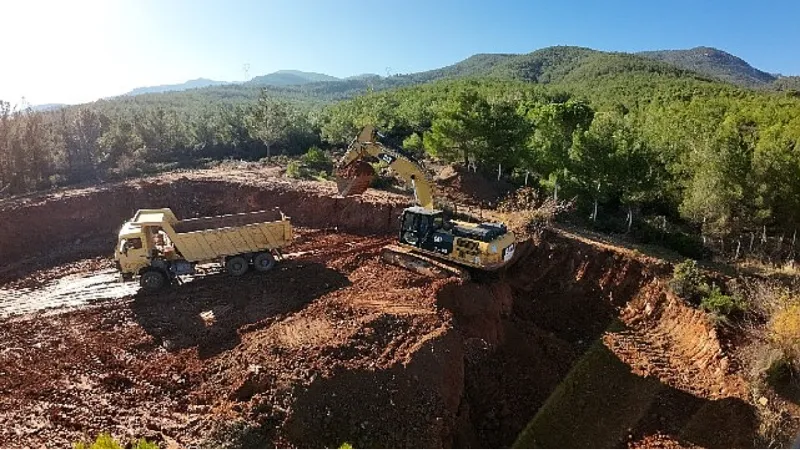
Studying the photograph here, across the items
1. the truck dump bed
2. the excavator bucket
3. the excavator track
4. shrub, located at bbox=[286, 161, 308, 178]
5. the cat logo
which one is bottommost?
the excavator track

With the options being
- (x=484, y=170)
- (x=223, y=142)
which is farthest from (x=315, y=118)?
(x=484, y=170)

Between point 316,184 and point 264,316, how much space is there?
12.6m

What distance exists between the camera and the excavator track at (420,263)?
16094mm

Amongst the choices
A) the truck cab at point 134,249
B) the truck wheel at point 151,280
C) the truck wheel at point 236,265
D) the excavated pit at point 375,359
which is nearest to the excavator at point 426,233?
the excavated pit at point 375,359

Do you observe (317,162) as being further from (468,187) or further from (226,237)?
(226,237)

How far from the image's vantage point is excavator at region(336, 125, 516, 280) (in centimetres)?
1548

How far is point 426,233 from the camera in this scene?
55.0ft

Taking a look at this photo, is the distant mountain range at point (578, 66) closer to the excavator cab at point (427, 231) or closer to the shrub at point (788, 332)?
the excavator cab at point (427, 231)

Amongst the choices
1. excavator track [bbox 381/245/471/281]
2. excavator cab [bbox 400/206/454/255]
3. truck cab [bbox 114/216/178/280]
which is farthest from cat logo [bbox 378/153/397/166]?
truck cab [bbox 114/216/178/280]

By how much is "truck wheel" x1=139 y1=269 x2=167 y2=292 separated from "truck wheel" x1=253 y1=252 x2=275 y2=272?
2.86 m

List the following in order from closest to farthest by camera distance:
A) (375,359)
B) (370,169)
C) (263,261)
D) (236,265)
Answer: (375,359), (236,265), (263,261), (370,169)

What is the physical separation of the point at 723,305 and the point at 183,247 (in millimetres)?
15690

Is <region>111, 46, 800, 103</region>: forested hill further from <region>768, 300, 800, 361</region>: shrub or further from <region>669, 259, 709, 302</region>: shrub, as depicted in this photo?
<region>768, 300, 800, 361</region>: shrub

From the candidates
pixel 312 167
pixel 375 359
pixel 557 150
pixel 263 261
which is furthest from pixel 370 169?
pixel 312 167
